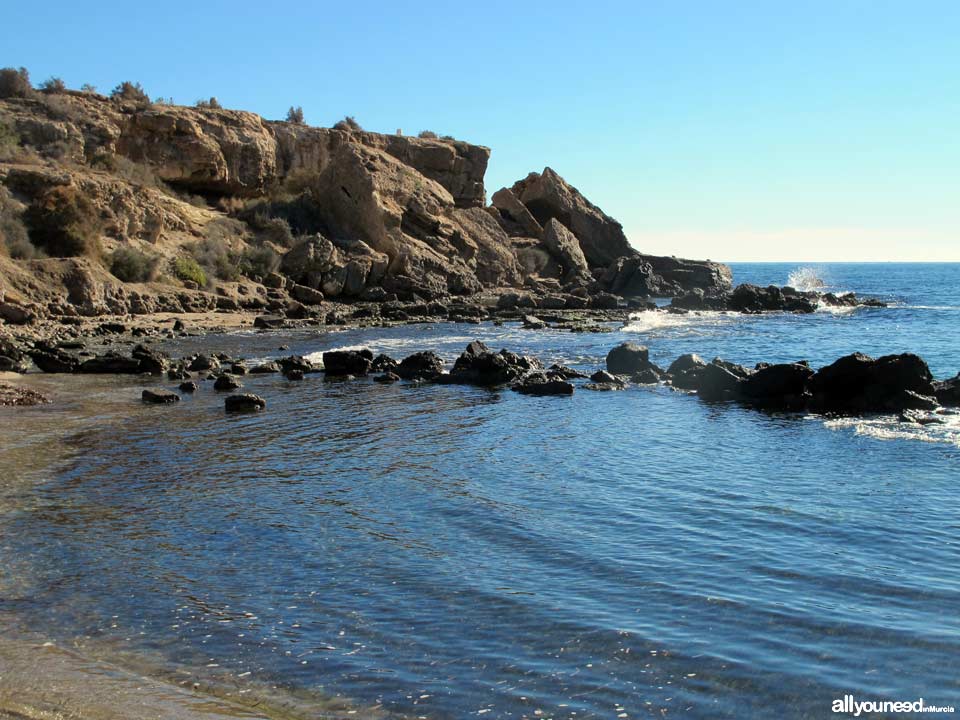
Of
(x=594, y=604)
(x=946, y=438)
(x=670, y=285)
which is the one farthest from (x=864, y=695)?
(x=670, y=285)

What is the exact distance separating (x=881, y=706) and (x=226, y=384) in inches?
683

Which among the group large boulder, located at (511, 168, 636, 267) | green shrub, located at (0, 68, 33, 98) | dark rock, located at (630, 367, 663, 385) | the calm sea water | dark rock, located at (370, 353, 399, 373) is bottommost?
the calm sea water

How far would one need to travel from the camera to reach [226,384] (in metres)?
20.9

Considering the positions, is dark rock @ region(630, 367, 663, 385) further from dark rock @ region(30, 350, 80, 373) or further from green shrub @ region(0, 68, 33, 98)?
green shrub @ region(0, 68, 33, 98)

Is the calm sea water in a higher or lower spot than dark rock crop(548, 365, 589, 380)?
lower

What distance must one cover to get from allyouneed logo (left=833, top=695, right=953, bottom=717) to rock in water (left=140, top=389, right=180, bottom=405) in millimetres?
15677

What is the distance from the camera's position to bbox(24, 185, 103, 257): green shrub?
111 ft

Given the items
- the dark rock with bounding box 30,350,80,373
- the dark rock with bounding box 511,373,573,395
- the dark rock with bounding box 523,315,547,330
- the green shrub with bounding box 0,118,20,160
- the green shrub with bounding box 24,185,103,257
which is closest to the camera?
the dark rock with bounding box 511,373,573,395

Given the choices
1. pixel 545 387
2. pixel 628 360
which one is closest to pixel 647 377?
pixel 628 360

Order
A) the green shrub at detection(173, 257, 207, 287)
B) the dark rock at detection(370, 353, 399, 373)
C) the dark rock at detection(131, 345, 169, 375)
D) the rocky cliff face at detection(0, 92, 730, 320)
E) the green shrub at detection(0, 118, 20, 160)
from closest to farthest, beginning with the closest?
1. the dark rock at detection(131, 345, 169, 375)
2. the dark rock at detection(370, 353, 399, 373)
3. the green shrub at detection(173, 257, 207, 287)
4. the green shrub at detection(0, 118, 20, 160)
5. the rocky cliff face at detection(0, 92, 730, 320)

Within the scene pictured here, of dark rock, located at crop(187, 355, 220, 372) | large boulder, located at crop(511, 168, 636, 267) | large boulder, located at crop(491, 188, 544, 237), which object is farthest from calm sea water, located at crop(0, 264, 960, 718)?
large boulder, located at crop(511, 168, 636, 267)

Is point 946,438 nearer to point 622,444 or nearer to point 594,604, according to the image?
point 622,444

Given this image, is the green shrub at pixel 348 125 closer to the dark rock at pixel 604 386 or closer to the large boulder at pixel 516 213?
the large boulder at pixel 516 213

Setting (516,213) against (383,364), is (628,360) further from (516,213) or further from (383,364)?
(516,213)
